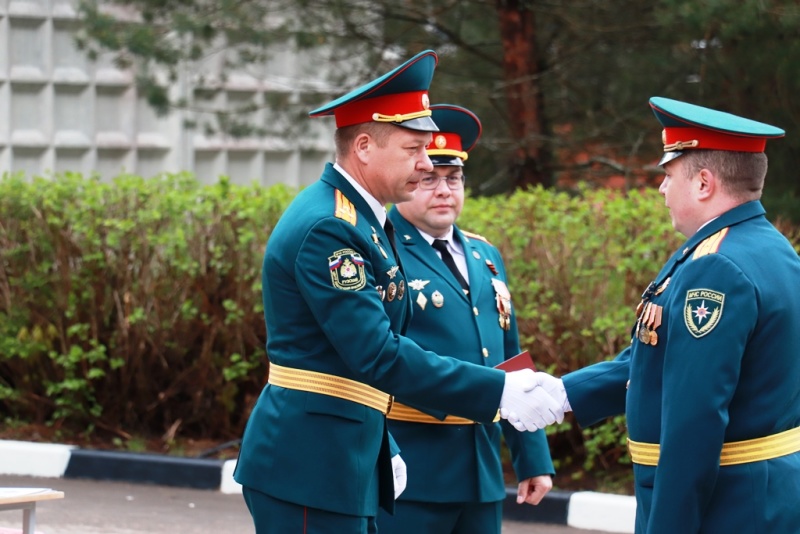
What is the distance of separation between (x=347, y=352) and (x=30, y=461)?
15.6ft

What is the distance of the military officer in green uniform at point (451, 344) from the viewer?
13.2 ft

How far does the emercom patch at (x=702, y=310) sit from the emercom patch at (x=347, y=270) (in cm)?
80

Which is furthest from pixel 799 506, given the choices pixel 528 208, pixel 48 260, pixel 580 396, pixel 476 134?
pixel 48 260

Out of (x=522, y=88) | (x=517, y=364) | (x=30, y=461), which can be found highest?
(x=522, y=88)

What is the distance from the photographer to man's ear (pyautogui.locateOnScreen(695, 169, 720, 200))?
3096 mm

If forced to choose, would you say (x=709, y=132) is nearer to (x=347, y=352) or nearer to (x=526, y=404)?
(x=526, y=404)

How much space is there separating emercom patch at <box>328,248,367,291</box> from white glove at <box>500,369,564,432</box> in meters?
0.56

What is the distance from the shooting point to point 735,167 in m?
3.09

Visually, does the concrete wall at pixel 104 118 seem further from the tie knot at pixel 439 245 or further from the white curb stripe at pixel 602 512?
the tie knot at pixel 439 245

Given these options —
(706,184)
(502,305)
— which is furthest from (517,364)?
(706,184)

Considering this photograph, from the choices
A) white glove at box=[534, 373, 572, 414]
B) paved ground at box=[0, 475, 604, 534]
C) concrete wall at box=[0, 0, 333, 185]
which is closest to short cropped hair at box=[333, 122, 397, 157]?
white glove at box=[534, 373, 572, 414]

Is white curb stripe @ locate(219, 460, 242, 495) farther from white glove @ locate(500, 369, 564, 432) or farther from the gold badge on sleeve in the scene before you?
white glove @ locate(500, 369, 564, 432)

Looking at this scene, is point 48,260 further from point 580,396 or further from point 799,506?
point 799,506

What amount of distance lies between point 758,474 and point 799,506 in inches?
6.5
